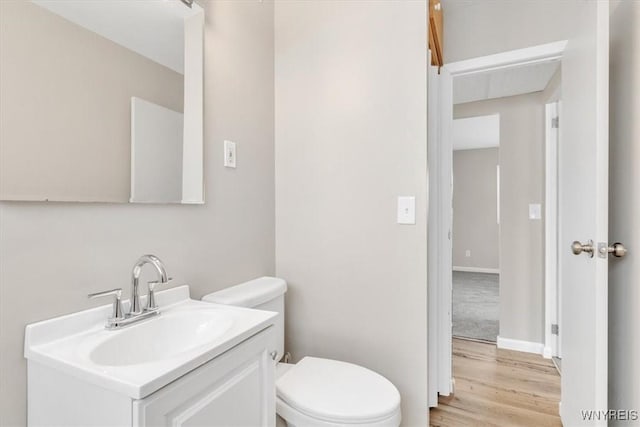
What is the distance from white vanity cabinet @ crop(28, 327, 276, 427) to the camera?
2.09ft

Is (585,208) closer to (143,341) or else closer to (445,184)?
(445,184)

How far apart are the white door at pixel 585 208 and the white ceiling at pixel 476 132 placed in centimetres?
224

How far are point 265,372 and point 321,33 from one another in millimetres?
1568

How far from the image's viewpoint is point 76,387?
0.70m

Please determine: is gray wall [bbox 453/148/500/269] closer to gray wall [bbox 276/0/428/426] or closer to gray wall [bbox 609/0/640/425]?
gray wall [bbox 609/0/640/425]

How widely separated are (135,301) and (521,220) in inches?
112

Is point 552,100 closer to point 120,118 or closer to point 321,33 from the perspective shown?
point 321,33

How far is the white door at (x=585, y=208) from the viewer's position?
44.0 inches

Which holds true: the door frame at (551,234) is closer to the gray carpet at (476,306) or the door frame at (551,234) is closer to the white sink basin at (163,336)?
the gray carpet at (476,306)

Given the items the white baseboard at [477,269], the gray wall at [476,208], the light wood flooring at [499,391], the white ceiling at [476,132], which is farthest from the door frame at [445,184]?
the white baseboard at [477,269]

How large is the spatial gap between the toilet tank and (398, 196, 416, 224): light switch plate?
649 millimetres

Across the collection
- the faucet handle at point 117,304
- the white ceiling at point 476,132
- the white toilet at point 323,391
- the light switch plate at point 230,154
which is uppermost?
the white ceiling at point 476,132

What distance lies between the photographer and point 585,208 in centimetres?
128

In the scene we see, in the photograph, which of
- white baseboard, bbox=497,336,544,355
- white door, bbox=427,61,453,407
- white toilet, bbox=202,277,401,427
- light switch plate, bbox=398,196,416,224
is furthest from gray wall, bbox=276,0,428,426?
white baseboard, bbox=497,336,544,355
